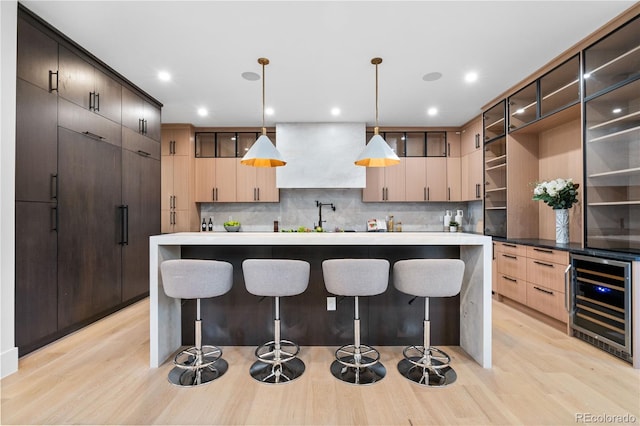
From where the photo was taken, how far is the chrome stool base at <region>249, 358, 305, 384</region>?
2054 mm

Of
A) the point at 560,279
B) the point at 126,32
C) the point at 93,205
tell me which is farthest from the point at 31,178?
the point at 560,279

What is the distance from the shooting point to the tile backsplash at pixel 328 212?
18.2 ft

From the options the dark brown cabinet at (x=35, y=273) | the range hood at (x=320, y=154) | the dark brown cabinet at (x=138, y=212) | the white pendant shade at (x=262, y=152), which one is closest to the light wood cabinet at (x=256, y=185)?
the range hood at (x=320, y=154)

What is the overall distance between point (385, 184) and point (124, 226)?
393cm

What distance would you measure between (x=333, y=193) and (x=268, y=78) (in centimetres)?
261

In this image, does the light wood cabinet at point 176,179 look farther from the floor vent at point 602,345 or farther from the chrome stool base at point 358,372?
the floor vent at point 602,345

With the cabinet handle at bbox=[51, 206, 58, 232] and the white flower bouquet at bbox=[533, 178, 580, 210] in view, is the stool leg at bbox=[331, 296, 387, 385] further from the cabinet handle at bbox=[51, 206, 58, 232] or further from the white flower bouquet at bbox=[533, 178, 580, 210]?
the cabinet handle at bbox=[51, 206, 58, 232]

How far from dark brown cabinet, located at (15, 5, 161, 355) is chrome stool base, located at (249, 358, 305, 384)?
72.4 inches

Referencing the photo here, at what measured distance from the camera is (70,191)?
8.96ft

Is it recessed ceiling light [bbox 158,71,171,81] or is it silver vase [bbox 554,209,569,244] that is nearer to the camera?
silver vase [bbox 554,209,569,244]

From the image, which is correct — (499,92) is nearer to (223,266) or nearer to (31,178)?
(223,266)

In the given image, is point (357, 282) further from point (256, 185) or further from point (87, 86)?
point (256, 185)

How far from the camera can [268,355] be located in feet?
7.75

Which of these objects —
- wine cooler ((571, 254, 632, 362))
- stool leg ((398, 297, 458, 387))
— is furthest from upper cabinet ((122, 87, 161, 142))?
wine cooler ((571, 254, 632, 362))
